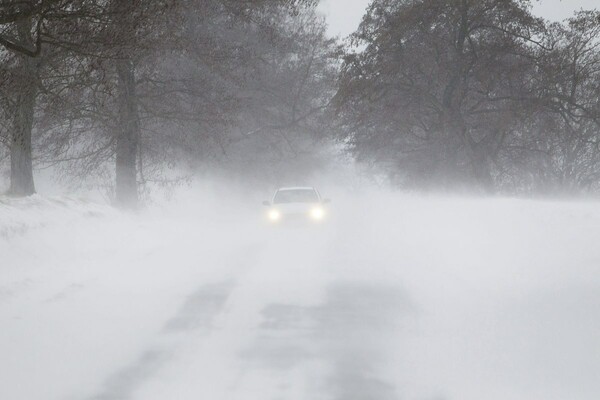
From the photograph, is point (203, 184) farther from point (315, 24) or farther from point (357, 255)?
point (357, 255)

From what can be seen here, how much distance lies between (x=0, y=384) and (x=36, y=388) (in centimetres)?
30

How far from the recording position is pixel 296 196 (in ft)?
72.0

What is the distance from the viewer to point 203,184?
38656mm

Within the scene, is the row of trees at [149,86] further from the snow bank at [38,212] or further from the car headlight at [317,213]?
the car headlight at [317,213]

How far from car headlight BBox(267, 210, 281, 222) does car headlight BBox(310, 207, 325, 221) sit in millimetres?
952

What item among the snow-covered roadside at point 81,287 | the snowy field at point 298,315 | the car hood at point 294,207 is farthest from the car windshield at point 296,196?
the snowy field at point 298,315

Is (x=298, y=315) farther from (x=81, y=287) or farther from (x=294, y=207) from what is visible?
(x=294, y=207)

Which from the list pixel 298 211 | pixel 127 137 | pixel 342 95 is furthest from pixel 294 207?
pixel 342 95

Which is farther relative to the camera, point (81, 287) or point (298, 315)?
point (81, 287)

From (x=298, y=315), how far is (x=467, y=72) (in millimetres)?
19863

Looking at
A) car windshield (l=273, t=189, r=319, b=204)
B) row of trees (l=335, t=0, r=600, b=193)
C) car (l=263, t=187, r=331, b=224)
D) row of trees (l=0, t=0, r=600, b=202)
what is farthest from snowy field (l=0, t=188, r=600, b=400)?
row of trees (l=335, t=0, r=600, b=193)

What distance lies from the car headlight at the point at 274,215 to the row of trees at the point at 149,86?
A: 2.30m

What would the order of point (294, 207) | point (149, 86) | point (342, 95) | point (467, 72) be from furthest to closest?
1. point (342, 95)
2. point (467, 72)
3. point (149, 86)
4. point (294, 207)

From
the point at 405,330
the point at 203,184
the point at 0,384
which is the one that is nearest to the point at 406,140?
the point at 203,184
